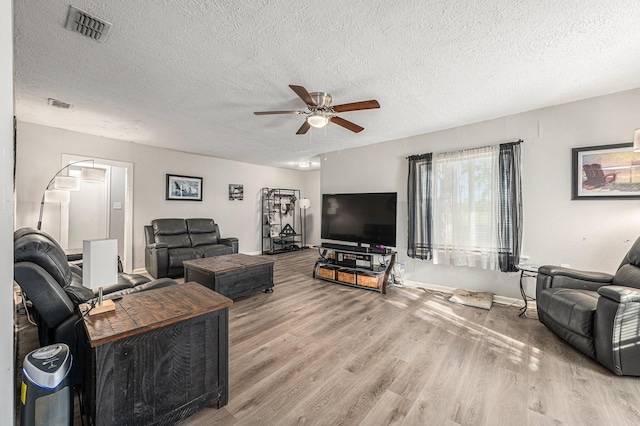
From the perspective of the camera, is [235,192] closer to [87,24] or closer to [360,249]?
[360,249]

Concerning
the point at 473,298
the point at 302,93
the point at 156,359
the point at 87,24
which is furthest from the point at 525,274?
the point at 87,24

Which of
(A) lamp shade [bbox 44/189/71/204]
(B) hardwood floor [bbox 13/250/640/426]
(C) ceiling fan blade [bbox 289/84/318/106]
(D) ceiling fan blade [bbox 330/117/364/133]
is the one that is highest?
(C) ceiling fan blade [bbox 289/84/318/106]

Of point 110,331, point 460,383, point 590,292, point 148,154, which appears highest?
point 148,154

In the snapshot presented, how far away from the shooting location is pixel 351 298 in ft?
11.9

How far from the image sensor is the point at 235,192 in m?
6.60

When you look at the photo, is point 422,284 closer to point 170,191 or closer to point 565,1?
point 565,1

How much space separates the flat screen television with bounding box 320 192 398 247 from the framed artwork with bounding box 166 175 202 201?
2.97 meters

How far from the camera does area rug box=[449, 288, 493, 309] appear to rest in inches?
129

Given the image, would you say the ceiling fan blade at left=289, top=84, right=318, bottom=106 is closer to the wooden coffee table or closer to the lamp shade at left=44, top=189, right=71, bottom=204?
the wooden coffee table

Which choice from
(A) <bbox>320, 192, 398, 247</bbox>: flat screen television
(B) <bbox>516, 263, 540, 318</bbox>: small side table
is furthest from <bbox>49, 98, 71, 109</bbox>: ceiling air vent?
(B) <bbox>516, 263, 540, 318</bbox>: small side table

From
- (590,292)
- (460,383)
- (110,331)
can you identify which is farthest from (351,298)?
(110,331)

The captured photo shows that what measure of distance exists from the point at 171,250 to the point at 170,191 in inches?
56.4

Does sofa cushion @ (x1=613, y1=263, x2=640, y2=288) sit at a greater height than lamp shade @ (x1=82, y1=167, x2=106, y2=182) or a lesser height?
lesser

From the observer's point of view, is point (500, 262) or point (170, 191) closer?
point (500, 262)
